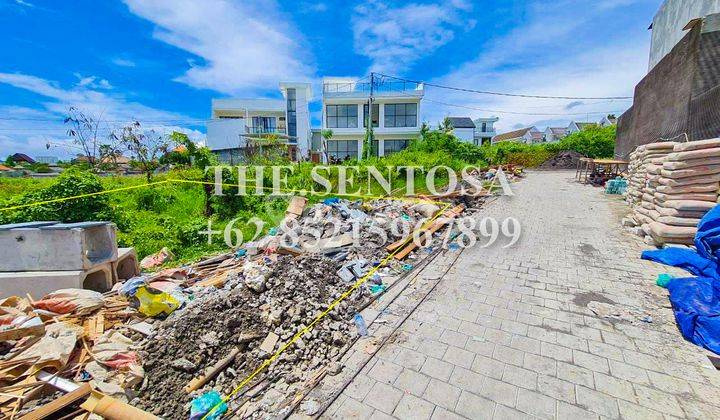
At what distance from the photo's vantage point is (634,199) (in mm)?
8922

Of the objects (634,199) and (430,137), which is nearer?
(634,199)

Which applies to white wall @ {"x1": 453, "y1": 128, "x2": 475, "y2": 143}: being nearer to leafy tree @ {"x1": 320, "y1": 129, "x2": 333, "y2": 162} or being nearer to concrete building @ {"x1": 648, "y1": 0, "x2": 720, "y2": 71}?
leafy tree @ {"x1": 320, "y1": 129, "x2": 333, "y2": 162}

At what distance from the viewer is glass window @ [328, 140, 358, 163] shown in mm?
28422

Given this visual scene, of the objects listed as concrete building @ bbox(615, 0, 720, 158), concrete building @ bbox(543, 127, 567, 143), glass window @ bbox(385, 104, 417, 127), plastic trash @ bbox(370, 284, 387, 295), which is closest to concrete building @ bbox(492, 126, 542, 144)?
concrete building @ bbox(543, 127, 567, 143)

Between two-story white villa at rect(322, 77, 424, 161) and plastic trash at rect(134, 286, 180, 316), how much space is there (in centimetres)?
2424

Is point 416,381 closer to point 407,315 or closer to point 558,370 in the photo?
point 407,315

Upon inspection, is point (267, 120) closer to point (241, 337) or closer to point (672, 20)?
point (672, 20)

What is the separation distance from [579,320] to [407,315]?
2071mm

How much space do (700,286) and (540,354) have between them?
242 cm

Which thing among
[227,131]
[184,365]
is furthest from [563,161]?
[227,131]

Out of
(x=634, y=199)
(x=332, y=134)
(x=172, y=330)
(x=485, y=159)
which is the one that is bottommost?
(x=172, y=330)

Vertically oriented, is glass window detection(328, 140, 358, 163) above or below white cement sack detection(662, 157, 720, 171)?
above

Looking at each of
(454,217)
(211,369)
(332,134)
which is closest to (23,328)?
(211,369)

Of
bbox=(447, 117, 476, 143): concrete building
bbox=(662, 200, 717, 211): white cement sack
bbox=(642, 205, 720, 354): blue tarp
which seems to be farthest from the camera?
bbox=(447, 117, 476, 143): concrete building
